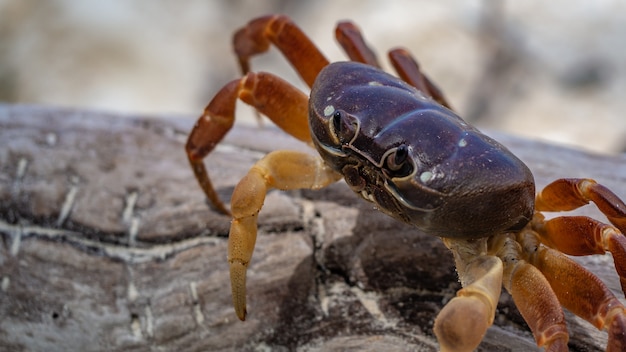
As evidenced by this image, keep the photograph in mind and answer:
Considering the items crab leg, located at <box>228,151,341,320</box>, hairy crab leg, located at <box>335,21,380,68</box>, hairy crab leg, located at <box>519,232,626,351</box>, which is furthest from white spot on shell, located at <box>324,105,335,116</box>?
hairy crab leg, located at <box>335,21,380,68</box>

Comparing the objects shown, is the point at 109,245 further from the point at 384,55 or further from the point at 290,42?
the point at 384,55

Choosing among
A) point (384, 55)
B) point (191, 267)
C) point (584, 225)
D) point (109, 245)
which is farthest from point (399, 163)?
point (384, 55)

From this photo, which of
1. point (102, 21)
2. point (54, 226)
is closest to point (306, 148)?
point (54, 226)

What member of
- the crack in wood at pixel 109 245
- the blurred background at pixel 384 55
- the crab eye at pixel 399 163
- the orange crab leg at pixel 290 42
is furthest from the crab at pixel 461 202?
the blurred background at pixel 384 55

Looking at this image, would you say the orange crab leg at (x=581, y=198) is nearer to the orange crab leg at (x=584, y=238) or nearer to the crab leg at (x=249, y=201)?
the orange crab leg at (x=584, y=238)

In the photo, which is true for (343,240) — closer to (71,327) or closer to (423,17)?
(71,327)
